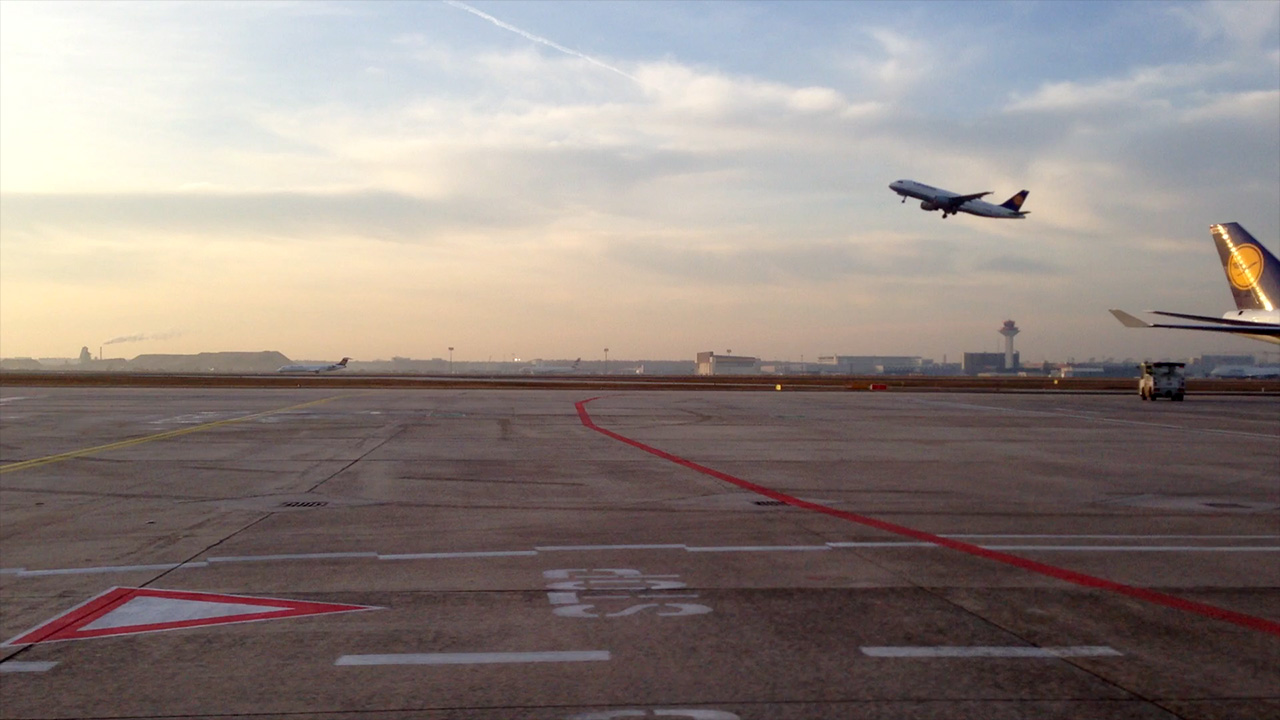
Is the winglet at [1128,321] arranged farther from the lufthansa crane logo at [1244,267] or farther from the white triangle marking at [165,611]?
the white triangle marking at [165,611]

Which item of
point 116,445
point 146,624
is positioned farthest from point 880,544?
point 116,445

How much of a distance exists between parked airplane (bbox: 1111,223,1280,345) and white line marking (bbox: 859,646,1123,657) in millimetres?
44284

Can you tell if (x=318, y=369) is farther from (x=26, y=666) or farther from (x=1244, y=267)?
(x=26, y=666)

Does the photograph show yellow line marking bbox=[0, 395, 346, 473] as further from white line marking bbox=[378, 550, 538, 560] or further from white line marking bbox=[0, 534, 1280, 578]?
white line marking bbox=[378, 550, 538, 560]

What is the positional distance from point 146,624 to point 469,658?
8.94 feet

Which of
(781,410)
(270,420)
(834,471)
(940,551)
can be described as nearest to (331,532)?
(940,551)

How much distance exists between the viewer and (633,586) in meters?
8.69

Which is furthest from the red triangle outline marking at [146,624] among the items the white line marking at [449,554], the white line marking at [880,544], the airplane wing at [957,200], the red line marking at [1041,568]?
the airplane wing at [957,200]

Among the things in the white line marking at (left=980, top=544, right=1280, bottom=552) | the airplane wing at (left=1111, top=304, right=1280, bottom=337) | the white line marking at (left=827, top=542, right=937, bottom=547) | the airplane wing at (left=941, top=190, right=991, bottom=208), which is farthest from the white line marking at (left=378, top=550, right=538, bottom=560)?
the airplane wing at (left=941, top=190, right=991, bottom=208)

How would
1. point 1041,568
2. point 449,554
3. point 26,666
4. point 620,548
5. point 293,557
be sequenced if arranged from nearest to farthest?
point 26,666, point 1041,568, point 293,557, point 449,554, point 620,548

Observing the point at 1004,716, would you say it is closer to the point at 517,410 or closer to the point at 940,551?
the point at 940,551

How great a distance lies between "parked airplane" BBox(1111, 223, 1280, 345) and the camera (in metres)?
46.9

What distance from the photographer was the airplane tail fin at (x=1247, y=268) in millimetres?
47094

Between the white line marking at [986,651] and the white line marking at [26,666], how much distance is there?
211 inches
